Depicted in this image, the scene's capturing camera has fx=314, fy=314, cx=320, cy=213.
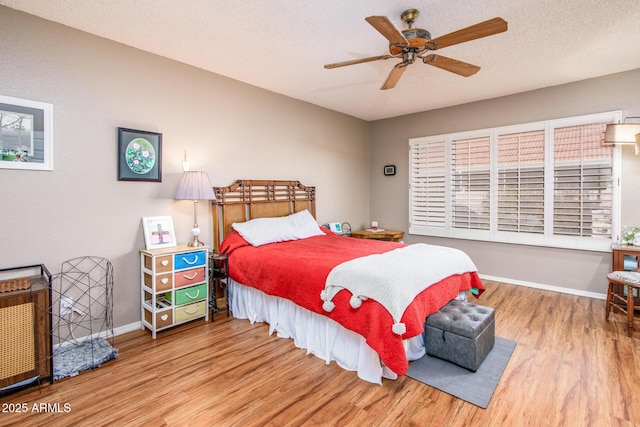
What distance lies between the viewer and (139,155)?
3111 mm

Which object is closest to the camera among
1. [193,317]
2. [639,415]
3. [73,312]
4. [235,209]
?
[639,415]

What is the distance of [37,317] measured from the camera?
7.09ft

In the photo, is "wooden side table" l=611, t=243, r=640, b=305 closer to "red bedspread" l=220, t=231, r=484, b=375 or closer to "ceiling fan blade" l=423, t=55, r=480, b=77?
"red bedspread" l=220, t=231, r=484, b=375

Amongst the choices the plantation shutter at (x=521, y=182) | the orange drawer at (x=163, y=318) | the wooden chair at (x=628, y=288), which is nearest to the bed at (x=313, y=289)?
the orange drawer at (x=163, y=318)

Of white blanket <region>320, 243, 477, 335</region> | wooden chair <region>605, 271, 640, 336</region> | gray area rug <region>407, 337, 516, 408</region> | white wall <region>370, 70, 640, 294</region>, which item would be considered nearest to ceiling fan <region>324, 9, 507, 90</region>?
white blanket <region>320, 243, 477, 335</region>

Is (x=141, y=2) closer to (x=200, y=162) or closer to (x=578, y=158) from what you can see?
(x=200, y=162)

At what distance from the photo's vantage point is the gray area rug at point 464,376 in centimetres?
210

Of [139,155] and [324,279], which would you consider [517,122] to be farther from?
[139,155]

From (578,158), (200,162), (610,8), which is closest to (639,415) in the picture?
(610,8)

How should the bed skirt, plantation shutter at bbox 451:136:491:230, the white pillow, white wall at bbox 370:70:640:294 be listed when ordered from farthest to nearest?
plantation shutter at bbox 451:136:491:230, white wall at bbox 370:70:640:294, the white pillow, the bed skirt

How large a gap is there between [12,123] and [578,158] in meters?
5.93

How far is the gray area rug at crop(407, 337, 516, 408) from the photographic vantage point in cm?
210

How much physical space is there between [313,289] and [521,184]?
366cm

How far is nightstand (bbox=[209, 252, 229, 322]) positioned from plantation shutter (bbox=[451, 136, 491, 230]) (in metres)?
3.69
